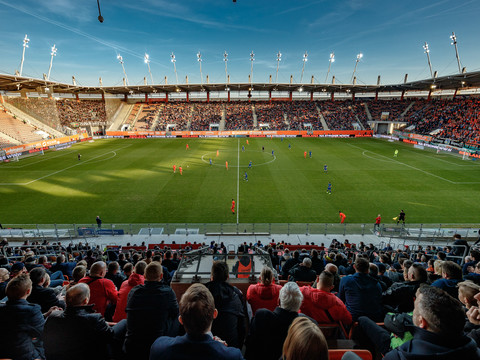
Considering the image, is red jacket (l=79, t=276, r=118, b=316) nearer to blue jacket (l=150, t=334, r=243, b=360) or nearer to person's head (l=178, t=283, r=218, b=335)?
blue jacket (l=150, t=334, r=243, b=360)

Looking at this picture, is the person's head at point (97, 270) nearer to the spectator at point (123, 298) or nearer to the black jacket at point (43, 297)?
the spectator at point (123, 298)

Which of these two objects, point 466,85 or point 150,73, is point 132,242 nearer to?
point 150,73

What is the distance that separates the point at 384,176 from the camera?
30906 mm

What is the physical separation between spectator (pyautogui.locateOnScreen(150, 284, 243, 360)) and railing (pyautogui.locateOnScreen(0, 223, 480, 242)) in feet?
47.4

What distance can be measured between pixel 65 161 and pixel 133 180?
1832cm

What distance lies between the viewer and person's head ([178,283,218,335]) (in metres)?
2.34

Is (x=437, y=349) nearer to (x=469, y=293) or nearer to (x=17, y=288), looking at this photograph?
(x=469, y=293)

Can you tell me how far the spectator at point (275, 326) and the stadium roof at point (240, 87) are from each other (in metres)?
66.5

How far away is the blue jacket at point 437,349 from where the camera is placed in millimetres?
2143

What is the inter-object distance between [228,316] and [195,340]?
1.30 meters

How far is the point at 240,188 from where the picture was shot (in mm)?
27094

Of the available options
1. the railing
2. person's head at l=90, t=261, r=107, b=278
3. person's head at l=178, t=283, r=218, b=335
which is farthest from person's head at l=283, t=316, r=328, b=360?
the railing

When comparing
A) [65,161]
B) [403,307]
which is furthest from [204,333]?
[65,161]

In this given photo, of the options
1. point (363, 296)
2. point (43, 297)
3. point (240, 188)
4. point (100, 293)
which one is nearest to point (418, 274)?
point (363, 296)
